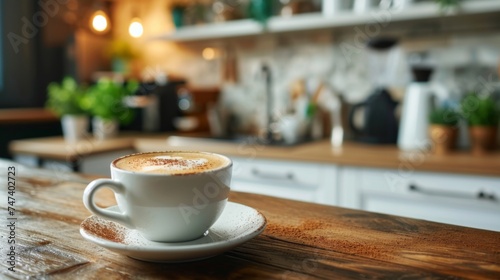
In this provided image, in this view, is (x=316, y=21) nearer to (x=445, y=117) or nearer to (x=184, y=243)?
(x=445, y=117)

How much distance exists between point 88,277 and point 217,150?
1619 mm

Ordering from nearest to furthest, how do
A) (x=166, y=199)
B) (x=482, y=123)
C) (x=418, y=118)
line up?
(x=166, y=199)
(x=482, y=123)
(x=418, y=118)

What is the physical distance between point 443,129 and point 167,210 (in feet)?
4.93

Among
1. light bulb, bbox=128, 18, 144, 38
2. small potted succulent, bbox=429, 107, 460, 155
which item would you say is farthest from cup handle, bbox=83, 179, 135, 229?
light bulb, bbox=128, 18, 144, 38

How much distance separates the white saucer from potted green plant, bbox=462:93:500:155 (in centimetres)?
139

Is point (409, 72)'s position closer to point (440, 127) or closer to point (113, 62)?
point (440, 127)

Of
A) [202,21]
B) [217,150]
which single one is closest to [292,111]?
[217,150]

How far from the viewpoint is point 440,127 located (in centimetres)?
180

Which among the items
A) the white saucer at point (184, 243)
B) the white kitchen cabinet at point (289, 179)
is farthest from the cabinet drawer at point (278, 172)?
the white saucer at point (184, 243)

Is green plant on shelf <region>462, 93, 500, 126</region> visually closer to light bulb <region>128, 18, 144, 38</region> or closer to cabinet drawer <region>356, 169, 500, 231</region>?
cabinet drawer <region>356, 169, 500, 231</region>

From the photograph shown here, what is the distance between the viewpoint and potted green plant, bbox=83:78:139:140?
242cm

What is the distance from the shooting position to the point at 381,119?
6.73ft

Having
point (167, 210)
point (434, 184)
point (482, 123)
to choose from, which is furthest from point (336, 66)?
point (167, 210)

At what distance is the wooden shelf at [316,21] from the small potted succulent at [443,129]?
39 cm
